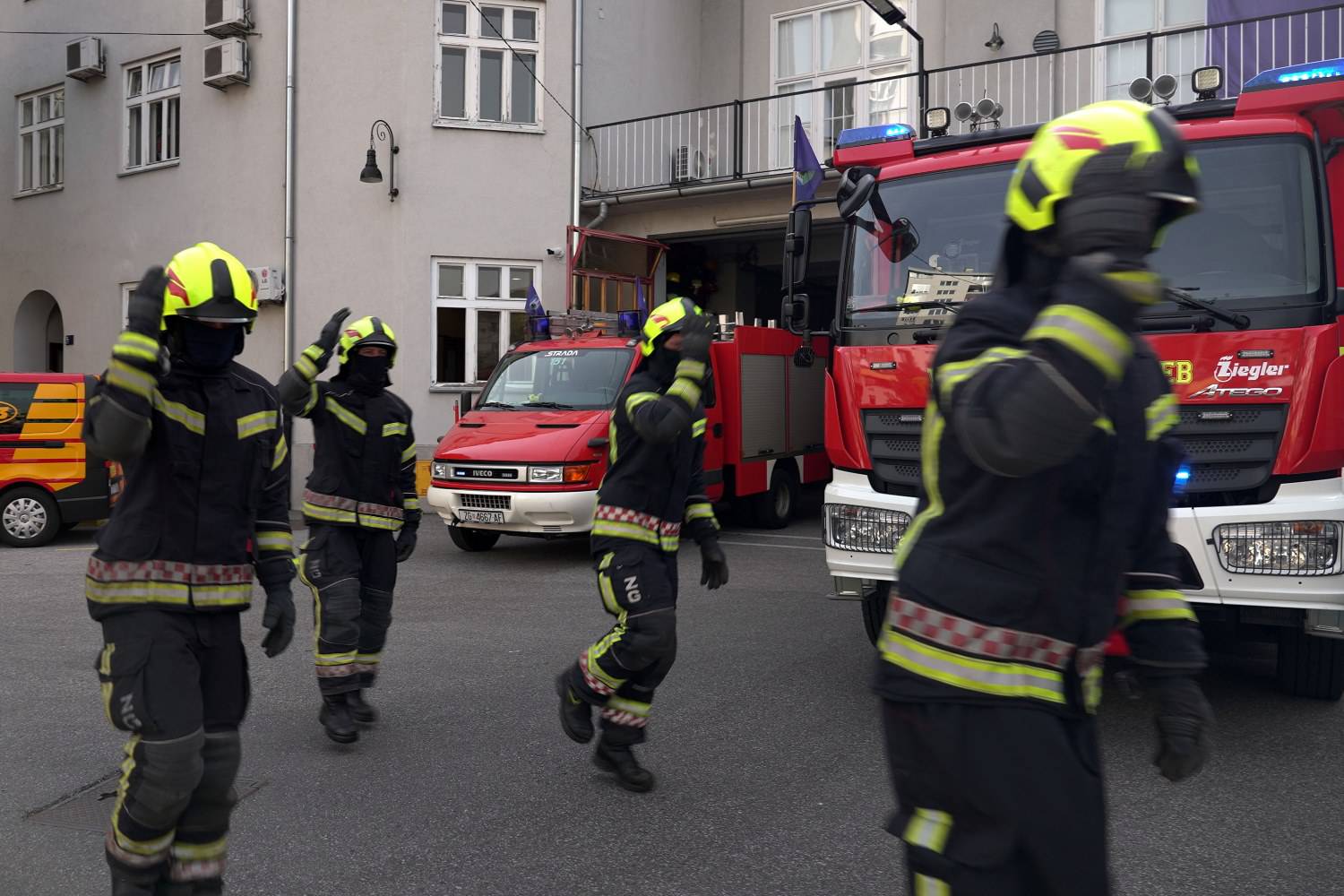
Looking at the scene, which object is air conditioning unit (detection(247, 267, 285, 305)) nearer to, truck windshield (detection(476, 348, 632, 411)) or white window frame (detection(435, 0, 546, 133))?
white window frame (detection(435, 0, 546, 133))

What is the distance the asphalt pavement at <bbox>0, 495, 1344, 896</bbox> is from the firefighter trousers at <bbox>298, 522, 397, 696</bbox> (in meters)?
0.33

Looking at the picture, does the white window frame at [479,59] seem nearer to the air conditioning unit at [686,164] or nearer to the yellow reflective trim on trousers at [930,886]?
the air conditioning unit at [686,164]

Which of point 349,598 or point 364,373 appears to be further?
point 364,373

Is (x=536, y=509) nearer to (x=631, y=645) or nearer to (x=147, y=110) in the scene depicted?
(x=631, y=645)

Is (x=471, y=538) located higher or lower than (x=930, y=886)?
lower

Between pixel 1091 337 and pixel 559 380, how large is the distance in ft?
32.9

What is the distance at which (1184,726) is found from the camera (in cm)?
233

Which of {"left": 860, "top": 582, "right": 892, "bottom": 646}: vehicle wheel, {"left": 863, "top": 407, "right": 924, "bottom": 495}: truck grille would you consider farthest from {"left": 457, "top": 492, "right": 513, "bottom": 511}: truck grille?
{"left": 863, "top": 407, "right": 924, "bottom": 495}: truck grille

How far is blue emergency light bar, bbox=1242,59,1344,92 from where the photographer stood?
5375 millimetres

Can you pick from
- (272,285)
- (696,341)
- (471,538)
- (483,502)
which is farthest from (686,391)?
(272,285)

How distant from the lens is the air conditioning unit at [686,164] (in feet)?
55.9

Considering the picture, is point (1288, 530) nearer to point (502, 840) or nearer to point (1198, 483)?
point (1198, 483)

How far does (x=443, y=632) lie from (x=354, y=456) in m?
2.58

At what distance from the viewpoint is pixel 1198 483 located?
500 cm
